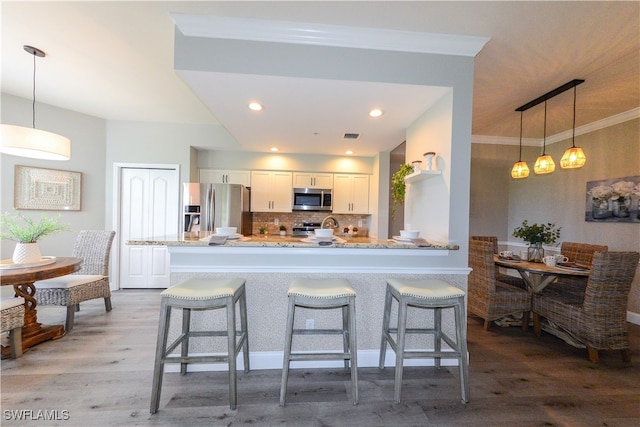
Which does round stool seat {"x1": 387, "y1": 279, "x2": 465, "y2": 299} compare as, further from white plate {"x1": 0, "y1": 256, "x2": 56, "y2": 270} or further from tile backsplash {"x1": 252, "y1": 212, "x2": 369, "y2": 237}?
white plate {"x1": 0, "y1": 256, "x2": 56, "y2": 270}

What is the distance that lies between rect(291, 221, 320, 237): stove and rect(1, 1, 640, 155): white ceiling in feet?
6.02

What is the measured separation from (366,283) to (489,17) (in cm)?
211

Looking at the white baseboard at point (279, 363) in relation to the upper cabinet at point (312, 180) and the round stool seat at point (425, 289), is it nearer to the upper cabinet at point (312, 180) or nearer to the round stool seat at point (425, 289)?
the round stool seat at point (425, 289)

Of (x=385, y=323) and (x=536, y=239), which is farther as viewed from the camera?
(x=536, y=239)

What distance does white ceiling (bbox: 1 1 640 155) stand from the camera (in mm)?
1770

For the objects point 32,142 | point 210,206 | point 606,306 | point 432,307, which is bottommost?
point 606,306

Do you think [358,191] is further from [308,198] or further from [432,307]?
[432,307]

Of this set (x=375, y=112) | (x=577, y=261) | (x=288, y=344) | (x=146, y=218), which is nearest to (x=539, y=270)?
(x=577, y=261)

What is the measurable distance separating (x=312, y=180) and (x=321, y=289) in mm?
3124

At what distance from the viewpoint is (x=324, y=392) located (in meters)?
1.85

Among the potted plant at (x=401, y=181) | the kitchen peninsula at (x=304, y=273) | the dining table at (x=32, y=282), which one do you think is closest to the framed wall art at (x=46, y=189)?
the dining table at (x=32, y=282)

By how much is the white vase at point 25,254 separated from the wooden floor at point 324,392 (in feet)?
2.65

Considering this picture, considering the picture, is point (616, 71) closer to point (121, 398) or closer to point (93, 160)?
point (121, 398)

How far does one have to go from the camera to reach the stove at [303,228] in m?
4.84
